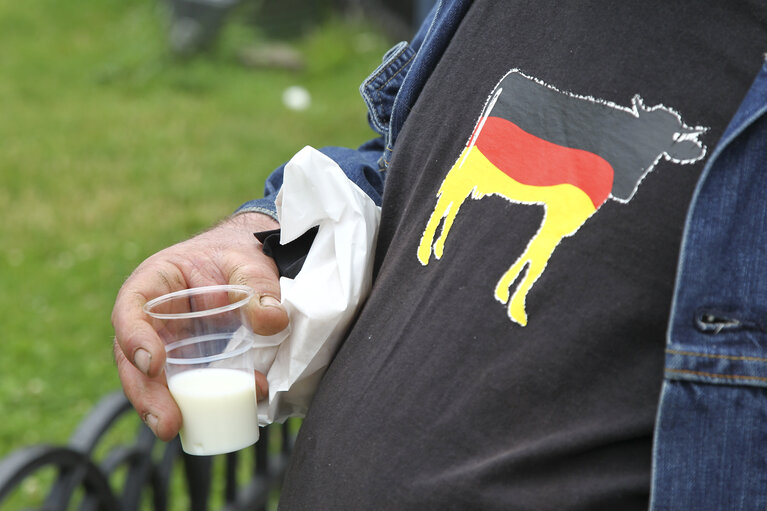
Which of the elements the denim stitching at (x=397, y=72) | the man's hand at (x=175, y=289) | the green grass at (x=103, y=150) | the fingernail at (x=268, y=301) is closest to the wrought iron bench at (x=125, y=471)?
the man's hand at (x=175, y=289)

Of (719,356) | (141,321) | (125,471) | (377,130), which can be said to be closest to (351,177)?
(377,130)

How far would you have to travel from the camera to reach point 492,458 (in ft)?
3.67

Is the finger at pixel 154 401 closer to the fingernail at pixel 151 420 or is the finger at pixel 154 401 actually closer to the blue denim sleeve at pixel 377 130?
the fingernail at pixel 151 420

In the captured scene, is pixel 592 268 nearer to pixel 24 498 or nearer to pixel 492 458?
pixel 492 458

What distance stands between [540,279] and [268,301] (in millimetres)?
443

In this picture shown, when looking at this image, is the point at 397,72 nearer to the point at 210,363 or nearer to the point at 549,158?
the point at 549,158

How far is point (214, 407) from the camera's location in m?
1.34

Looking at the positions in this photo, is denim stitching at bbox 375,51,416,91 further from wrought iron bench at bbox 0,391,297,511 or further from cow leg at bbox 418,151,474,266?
wrought iron bench at bbox 0,391,297,511

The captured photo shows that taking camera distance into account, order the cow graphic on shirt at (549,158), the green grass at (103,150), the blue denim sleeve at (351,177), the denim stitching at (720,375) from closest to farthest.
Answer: the denim stitching at (720,375)
the cow graphic on shirt at (549,158)
the blue denim sleeve at (351,177)
the green grass at (103,150)

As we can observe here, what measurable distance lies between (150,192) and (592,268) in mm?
5444

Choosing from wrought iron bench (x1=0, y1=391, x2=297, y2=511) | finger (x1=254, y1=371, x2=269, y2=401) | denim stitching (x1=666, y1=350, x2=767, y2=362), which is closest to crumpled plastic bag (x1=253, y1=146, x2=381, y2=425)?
finger (x1=254, y1=371, x2=269, y2=401)

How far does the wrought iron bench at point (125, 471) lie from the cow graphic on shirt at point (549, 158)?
1284 mm

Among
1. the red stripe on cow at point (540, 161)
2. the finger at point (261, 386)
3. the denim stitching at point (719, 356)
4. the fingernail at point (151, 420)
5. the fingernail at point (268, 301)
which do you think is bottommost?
the fingernail at point (151, 420)

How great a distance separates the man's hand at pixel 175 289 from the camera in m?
1.30
